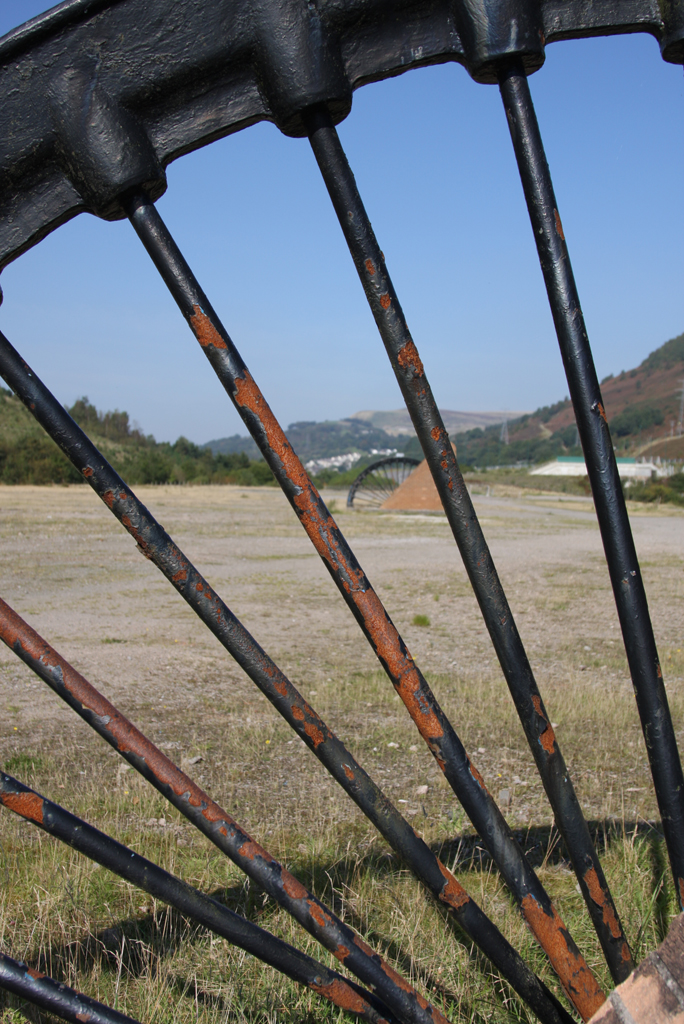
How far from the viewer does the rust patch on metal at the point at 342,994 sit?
1.25m

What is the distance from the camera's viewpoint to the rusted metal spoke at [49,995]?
111 centimetres

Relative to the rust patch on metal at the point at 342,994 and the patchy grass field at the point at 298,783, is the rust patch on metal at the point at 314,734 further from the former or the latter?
the patchy grass field at the point at 298,783

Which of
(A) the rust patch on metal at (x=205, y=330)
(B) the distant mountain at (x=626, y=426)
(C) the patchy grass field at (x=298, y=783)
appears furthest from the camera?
(B) the distant mountain at (x=626, y=426)

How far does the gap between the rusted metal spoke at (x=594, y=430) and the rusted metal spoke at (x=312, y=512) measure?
1.10 feet

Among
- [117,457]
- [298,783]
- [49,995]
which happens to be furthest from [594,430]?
[117,457]

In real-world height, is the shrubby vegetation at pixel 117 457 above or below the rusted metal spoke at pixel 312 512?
above

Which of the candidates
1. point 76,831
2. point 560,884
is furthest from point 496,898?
point 76,831

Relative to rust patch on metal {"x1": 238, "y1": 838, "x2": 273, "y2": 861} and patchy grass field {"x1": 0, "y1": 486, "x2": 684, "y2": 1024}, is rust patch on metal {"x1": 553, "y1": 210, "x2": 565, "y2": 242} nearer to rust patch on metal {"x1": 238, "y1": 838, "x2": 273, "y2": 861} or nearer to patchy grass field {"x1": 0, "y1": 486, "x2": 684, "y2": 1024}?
rust patch on metal {"x1": 238, "y1": 838, "x2": 273, "y2": 861}

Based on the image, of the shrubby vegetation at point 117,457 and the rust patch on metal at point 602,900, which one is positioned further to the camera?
the shrubby vegetation at point 117,457

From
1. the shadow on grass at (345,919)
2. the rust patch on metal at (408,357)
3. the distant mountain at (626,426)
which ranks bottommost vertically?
the shadow on grass at (345,919)

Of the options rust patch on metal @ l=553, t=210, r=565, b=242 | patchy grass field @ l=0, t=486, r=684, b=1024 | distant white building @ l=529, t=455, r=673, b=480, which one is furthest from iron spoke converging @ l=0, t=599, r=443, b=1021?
distant white building @ l=529, t=455, r=673, b=480

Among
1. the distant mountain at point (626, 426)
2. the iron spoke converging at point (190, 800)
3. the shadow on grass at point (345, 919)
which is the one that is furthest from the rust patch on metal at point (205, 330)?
the distant mountain at point (626, 426)

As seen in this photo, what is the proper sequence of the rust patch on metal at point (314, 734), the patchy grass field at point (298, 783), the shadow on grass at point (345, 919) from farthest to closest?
the patchy grass field at point (298, 783) < the shadow on grass at point (345, 919) < the rust patch on metal at point (314, 734)

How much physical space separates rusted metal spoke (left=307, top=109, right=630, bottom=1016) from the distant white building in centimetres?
6861
